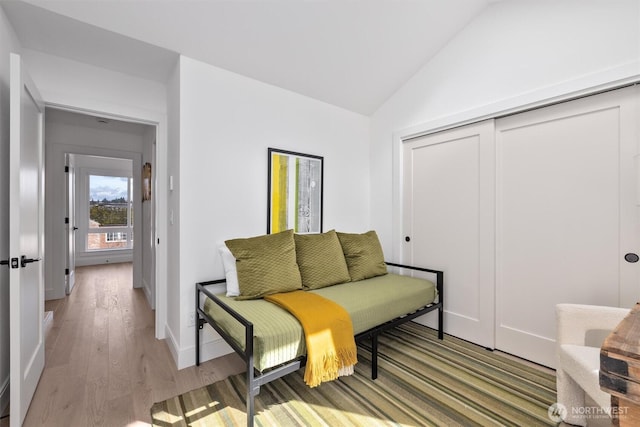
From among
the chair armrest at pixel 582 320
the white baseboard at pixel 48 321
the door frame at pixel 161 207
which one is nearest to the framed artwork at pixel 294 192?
the door frame at pixel 161 207

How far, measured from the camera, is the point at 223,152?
2.43m

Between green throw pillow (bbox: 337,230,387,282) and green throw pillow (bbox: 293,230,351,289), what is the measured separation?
0.35 ft

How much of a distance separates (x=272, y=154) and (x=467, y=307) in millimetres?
2307

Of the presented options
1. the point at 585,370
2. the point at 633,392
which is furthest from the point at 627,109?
the point at 633,392

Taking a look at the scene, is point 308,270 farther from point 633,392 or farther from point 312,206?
point 633,392

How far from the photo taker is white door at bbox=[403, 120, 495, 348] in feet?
8.28

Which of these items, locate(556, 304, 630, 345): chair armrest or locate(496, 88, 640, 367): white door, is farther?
locate(496, 88, 640, 367): white door

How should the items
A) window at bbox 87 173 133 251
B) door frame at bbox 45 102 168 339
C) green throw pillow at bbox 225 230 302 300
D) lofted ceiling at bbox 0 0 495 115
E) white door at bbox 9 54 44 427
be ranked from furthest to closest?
window at bbox 87 173 133 251, door frame at bbox 45 102 168 339, green throw pillow at bbox 225 230 302 300, lofted ceiling at bbox 0 0 495 115, white door at bbox 9 54 44 427

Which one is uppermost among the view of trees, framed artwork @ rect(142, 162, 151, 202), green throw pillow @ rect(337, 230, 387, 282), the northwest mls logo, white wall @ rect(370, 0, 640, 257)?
white wall @ rect(370, 0, 640, 257)

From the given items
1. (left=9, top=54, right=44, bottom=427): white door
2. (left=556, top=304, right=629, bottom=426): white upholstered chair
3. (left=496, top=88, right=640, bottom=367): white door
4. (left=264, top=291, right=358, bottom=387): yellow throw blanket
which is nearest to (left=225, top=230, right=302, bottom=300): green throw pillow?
(left=264, top=291, right=358, bottom=387): yellow throw blanket

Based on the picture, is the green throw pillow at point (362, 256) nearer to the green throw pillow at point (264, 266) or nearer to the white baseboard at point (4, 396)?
the green throw pillow at point (264, 266)

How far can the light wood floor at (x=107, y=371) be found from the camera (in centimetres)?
169

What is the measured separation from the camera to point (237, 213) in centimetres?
251

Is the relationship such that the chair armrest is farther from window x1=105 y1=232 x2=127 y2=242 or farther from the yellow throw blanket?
window x1=105 y1=232 x2=127 y2=242
